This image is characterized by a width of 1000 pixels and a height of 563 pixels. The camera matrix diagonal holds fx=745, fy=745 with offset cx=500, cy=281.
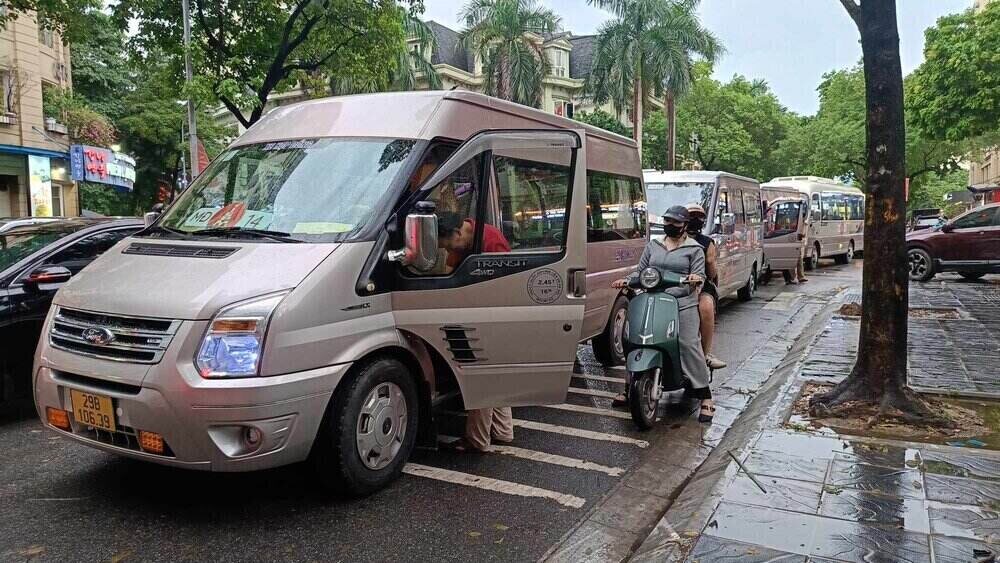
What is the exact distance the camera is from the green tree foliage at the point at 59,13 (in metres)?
11.8

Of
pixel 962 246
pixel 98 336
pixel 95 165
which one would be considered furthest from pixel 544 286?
pixel 95 165

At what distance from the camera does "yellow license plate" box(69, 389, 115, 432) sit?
3848 mm

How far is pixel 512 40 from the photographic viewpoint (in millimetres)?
32219

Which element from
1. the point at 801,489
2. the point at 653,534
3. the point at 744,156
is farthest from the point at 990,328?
the point at 744,156

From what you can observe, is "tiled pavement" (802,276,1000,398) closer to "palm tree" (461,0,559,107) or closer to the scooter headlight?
the scooter headlight

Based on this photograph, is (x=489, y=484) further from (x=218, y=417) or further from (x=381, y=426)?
(x=218, y=417)

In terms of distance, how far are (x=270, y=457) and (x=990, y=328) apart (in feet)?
31.0

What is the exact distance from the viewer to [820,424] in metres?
5.52

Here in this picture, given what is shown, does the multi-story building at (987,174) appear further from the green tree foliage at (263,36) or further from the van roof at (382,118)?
the van roof at (382,118)

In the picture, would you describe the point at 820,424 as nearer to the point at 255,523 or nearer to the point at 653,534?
the point at 653,534

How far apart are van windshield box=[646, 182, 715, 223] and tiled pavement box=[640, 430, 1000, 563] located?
300 inches

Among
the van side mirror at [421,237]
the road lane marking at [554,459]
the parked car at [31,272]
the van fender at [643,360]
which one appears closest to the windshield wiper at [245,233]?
the van side mirror at [421,237]

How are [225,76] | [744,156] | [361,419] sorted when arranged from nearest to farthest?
[361,419] < [225,76] < [744,156]

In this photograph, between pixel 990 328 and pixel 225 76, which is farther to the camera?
pixel 225 76
